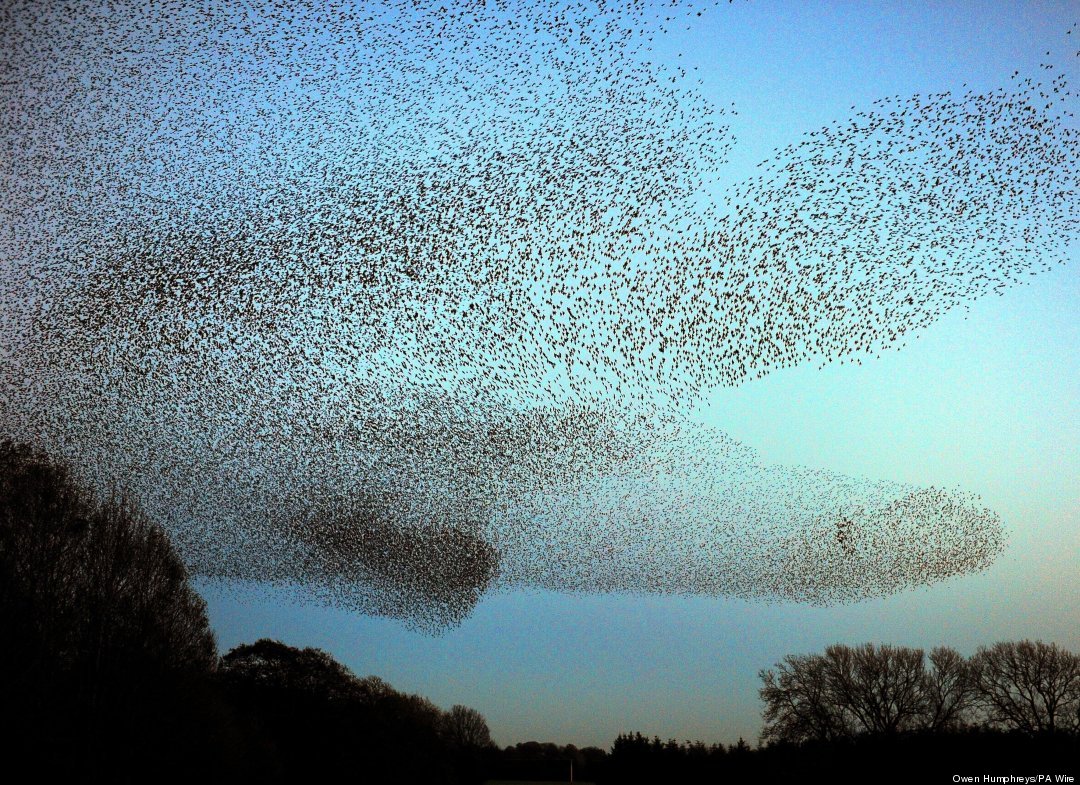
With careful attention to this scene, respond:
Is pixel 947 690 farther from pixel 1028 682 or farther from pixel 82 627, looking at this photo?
pixel 82 627

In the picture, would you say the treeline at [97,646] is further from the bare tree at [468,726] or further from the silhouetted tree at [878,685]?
the bare tree at [468,726]

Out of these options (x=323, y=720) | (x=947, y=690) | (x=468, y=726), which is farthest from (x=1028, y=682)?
(x=468, y=726)

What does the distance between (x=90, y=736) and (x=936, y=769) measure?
30.8 metres

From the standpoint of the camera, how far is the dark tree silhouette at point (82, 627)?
2436 centimetres

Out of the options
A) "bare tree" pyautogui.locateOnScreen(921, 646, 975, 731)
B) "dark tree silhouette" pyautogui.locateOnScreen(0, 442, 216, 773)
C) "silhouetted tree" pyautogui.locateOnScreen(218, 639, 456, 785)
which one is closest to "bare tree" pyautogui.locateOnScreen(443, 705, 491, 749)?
"silhouetted tree" pyautogui.locateOnScreen(218, 639, 456, 785)

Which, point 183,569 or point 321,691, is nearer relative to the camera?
point 183,569

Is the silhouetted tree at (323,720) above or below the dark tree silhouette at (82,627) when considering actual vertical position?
below

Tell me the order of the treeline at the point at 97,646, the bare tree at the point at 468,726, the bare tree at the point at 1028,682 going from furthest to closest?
the bare tree at the point at 468,726 → the bare tree at the point at 1028,682 → the treeline at the point at 97,646

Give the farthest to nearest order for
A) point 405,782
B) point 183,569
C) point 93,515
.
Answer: point 405,782 → point 183,569 → point 93,515

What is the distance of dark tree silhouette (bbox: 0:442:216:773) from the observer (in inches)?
959

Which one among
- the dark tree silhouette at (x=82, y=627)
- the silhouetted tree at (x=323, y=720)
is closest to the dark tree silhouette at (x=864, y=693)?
the silhouetted tree at (x=323, y=720)

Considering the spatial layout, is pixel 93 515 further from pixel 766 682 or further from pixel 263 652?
pixel 766 682

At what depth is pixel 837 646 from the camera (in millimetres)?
66125

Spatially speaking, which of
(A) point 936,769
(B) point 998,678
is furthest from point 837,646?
(A) point 936,769
